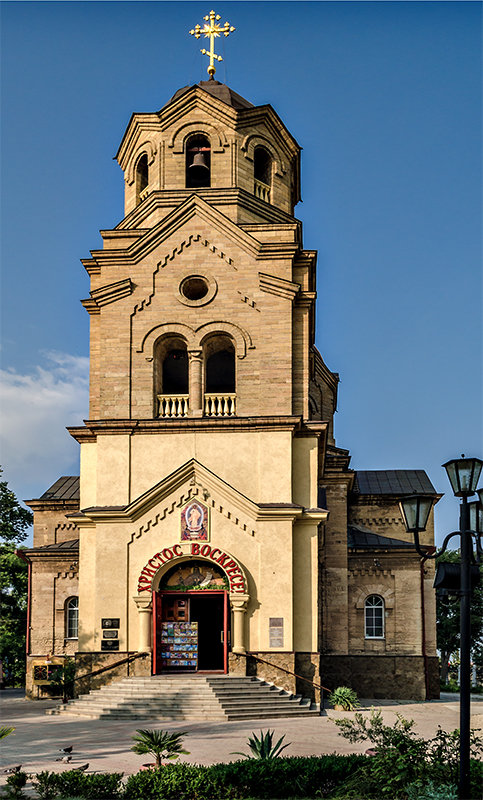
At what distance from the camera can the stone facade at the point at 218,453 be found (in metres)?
25.8

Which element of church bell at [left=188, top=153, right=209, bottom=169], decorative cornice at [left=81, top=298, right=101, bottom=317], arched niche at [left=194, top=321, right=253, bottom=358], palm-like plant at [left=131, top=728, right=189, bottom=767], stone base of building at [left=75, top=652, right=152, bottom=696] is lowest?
stone base of building at [left=75, top=652, right=152, bottom=696]

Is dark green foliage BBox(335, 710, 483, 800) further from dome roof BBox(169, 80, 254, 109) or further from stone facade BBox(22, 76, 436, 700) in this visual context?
dome roof BBox(169, 80, 254, 109)

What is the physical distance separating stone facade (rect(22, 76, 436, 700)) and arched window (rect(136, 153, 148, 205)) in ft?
0.23

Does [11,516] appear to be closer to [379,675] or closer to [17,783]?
[379,675]

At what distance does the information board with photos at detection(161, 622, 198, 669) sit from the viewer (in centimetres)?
2589

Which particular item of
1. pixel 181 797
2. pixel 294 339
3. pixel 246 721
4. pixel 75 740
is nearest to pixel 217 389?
pixel 294 339

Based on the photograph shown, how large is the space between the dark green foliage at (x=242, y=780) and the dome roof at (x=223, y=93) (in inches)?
940

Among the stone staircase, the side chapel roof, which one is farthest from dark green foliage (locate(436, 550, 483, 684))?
the stone staircase

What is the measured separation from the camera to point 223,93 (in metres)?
32.6

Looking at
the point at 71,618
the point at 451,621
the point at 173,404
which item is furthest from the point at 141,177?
the point at 451,621

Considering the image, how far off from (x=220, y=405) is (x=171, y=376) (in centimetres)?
416

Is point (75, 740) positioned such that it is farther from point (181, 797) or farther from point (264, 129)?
point (264, 129)

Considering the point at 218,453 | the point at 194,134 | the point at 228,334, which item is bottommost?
the point at 218,453

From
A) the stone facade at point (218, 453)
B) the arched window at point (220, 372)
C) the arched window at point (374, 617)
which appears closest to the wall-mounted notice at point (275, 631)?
the stone facade at point (218, 453)
